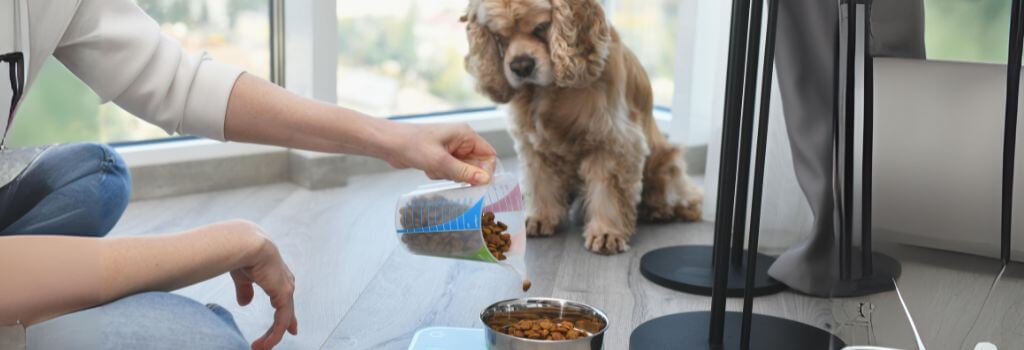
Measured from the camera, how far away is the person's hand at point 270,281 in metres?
1.36

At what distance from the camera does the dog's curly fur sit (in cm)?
236

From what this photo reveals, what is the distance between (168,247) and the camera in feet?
3.89

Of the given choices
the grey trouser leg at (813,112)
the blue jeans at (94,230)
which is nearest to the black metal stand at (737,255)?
the grey trouser leg at (813,112)

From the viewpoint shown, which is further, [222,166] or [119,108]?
[222,166]

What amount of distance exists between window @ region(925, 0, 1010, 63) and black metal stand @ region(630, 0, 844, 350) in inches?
10.7

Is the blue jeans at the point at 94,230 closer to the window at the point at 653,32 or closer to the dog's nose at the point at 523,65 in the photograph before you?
the dog's nose at the point at 523,65

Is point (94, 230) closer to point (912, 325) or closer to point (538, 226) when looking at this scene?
point (538, 226)

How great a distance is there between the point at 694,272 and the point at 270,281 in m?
1.10

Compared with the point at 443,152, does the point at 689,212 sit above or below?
Answer: below

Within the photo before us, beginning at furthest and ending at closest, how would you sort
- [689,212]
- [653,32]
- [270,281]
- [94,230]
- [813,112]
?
1. [653,32]
2. [689,212]
3. [813,112]
4. [94,230]
5. [270,281]

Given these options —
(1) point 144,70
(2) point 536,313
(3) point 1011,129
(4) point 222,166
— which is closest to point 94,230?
(1) point 144,70

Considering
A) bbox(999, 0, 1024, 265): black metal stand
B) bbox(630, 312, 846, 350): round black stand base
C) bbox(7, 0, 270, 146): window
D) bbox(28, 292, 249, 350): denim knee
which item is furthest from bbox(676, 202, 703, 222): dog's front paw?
bbox(28, 292, 249, 350): denim knee

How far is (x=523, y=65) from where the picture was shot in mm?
2367

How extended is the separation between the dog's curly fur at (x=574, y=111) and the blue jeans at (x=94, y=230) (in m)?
0.95
